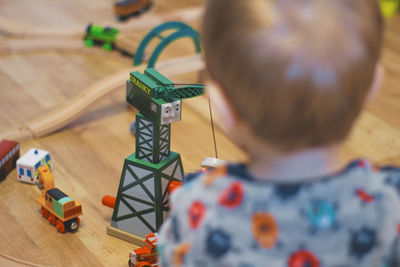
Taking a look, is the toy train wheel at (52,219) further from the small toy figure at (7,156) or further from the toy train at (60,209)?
the small toy figure at (7,156)

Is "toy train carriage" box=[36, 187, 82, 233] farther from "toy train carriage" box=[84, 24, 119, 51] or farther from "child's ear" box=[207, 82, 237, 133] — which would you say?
"toy train carriage" box=[84, 24, 119, 51]

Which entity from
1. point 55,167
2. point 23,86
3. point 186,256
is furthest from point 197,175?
point 23,86

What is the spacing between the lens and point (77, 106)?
4.77 ft

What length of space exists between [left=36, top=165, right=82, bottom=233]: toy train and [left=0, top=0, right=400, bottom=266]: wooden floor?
2cm

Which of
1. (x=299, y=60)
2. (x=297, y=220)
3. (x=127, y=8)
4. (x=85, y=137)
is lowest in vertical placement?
(x=85, y=137)

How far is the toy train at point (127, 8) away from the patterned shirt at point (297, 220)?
1672 millimetres

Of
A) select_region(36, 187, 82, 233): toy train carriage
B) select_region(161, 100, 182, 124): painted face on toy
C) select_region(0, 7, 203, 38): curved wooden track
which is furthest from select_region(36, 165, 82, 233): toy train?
select_region(0, 7, 203, 38): curved wooden track

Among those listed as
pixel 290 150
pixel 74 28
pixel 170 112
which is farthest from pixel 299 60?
pixel 74 28

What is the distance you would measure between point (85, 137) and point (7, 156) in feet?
0.75

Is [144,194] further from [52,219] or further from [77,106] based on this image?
[77,106]

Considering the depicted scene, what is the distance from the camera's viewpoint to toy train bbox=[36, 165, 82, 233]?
3.53 ft

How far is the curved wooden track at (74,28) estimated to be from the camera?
1.90 metres

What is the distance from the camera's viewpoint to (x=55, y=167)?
1.29m

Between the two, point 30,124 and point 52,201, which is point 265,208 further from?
point 30,124
